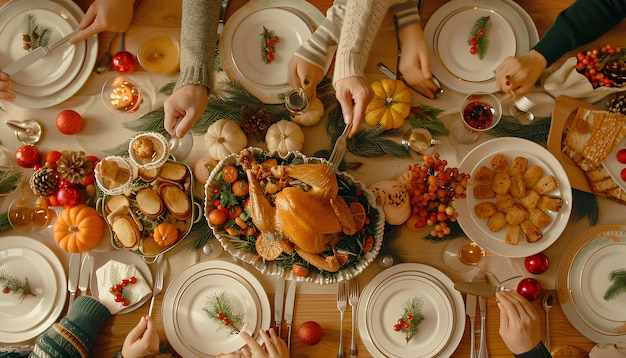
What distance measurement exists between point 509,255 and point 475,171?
11.7 inches

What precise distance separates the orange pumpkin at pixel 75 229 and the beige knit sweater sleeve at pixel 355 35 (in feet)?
3.04

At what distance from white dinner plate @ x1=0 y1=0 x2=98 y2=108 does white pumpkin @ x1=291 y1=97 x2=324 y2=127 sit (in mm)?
756

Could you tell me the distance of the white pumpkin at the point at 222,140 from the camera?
1.44 meters

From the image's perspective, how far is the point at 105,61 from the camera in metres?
1.55

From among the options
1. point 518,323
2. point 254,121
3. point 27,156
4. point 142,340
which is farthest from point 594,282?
point 27,156

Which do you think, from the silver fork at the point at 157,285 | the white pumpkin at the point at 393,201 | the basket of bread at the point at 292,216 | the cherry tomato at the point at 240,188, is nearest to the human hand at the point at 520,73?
the white pumpkin at the point at 393,201

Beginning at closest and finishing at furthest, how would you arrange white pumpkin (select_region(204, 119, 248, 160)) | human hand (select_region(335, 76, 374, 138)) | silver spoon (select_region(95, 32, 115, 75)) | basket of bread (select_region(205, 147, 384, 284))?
basket of bread (select_region(205, 147, 384, 284))
human hand (select_region(335, 76, 374, 138))
white pumpkin (select_region(204, 119, 248, 160))
silver spoon (select_region(95, 32, 115, 75))

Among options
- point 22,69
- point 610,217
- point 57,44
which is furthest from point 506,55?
point 22,69

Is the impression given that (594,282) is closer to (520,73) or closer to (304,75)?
(520,73)

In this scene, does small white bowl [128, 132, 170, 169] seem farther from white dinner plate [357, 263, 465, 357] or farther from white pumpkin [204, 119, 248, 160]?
white dinner plate [357, 263, 465, 357]

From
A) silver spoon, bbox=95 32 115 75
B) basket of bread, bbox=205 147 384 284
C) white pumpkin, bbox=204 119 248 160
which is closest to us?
basket of bread, bbox=205 147 384 284

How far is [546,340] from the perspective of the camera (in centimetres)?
145

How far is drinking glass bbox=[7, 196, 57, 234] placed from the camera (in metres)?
1.46

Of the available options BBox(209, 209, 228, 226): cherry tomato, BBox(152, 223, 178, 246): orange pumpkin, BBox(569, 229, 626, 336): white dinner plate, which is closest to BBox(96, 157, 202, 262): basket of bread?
BBox(152, 223, 178, 246): orange pumpkin
